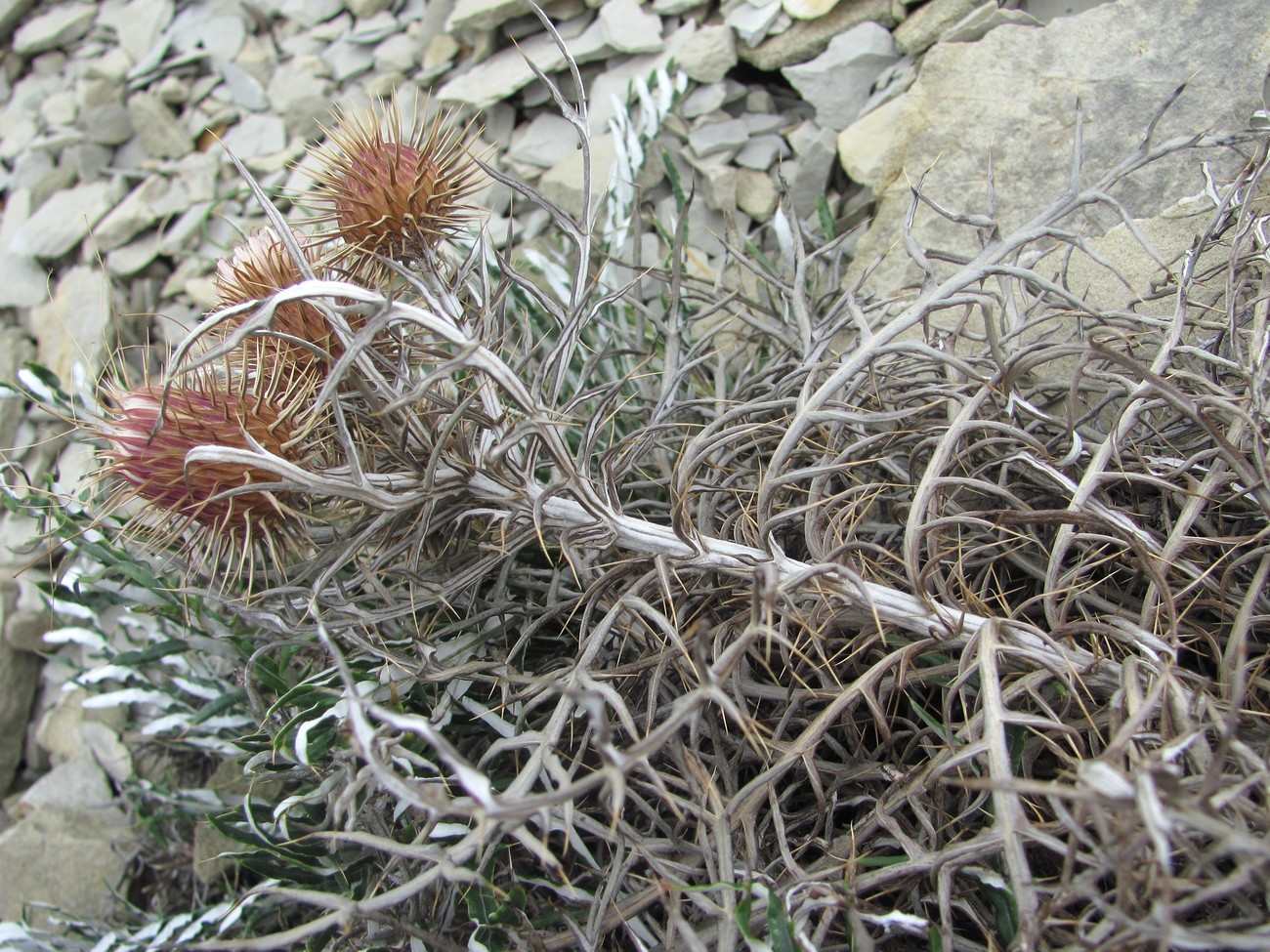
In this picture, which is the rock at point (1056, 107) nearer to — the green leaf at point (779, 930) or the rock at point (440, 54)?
the green leaf at point (779, 930)

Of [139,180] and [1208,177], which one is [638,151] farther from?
[139,180]

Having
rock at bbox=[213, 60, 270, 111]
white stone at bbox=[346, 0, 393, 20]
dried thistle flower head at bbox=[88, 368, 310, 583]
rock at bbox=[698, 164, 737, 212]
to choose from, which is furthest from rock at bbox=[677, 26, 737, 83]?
dried thistle flower head at bbox=[88, 368, 310, 583]

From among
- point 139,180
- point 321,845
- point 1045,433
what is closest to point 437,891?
point 321,845

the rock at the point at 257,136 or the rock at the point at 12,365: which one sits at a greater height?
the rock at the point at 257,136

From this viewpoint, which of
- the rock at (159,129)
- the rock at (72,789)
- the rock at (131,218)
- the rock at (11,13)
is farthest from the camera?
the rock at (11,13)

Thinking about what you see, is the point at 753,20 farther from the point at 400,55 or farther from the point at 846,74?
the point at 400,55

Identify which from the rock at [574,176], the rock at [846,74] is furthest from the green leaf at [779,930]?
the rock at [846,74]

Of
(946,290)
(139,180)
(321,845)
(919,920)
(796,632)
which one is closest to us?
(919,920)
